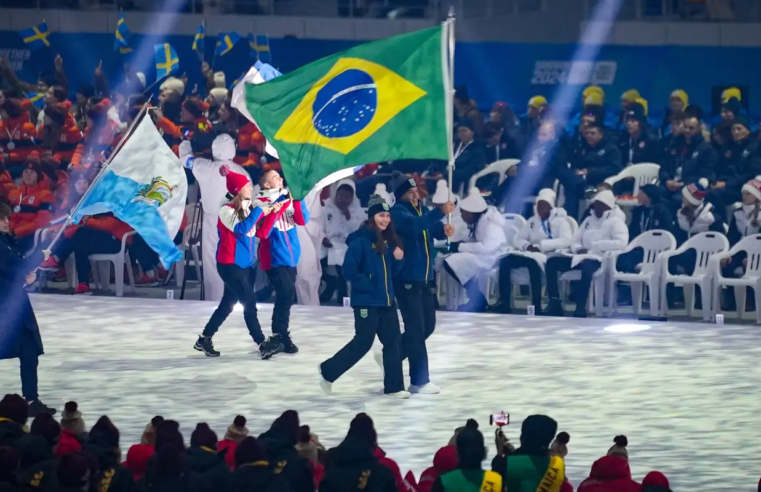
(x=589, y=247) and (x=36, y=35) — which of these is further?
(x=36, y=35)

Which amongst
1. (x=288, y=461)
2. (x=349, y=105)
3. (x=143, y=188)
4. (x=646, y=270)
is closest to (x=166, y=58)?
(x=646, y=270)

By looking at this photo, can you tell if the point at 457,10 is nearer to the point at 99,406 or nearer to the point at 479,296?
the point at 479,296

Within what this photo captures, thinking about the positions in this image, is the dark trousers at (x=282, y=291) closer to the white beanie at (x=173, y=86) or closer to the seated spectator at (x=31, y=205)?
the seated spectator at (x=31, y=205)

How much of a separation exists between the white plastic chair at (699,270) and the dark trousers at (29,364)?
25.6 feet

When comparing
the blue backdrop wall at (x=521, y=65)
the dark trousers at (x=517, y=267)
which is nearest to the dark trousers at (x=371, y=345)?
the dark trousers at (x=517, y=267)

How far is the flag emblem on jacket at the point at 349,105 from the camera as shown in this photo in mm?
12703

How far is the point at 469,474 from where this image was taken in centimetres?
749

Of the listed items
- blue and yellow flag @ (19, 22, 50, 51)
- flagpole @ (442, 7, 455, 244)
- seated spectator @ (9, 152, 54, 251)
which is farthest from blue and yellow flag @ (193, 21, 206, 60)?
flagpole @ (442, 7, 455, 244)

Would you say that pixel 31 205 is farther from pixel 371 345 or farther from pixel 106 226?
pixel 371 345

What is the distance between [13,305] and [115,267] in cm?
745

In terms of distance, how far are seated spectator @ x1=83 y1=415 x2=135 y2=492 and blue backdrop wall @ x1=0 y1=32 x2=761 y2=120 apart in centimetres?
1566

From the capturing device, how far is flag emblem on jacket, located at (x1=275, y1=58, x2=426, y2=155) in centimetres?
1270

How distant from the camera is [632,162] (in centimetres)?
2012

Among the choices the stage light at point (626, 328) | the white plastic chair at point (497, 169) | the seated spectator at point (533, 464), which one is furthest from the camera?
the white plastic chair at point (497, 169)
